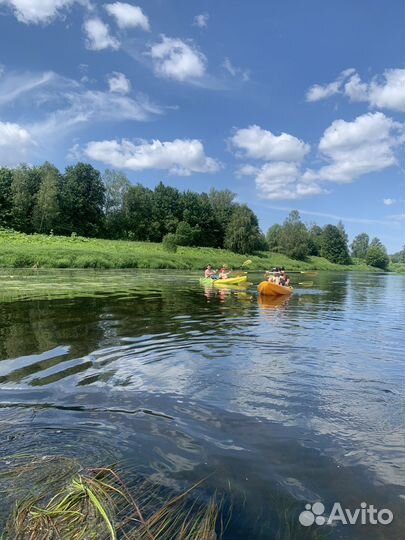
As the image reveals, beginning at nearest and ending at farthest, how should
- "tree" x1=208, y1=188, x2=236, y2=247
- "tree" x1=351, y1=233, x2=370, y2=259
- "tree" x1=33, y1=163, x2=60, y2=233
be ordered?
"tree" x1=33, y1=163, x2=60, y2=233 → "tree" x1=208, y1=188, x2=236, y2=247 → "tree" x1=351, y1=233, x2=370, y2=259

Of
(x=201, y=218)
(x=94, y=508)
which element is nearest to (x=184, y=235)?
(x=201, y=218)

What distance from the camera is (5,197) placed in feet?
236

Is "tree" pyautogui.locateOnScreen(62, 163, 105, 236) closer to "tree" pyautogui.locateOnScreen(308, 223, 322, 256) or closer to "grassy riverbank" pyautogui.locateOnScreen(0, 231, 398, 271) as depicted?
"grassy riverbank" pyautogui.locateOnScreen(0, 231, 398, 271)

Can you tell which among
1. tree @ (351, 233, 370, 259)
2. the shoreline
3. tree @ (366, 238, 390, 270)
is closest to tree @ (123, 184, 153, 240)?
the shoreline

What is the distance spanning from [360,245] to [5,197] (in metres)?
131

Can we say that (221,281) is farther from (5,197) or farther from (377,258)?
(377,258)

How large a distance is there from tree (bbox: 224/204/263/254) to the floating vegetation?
8174 cm

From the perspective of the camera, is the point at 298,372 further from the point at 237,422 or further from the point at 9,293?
Answer: the point at 9,293

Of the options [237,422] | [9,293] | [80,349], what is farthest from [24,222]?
[237,422]

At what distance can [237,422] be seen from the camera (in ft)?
18.3

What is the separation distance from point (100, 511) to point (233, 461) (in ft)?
5.66

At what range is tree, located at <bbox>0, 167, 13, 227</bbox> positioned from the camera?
228 ft

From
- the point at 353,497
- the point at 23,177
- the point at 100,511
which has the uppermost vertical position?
the point at 23,177

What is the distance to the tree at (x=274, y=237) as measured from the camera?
104 meters
